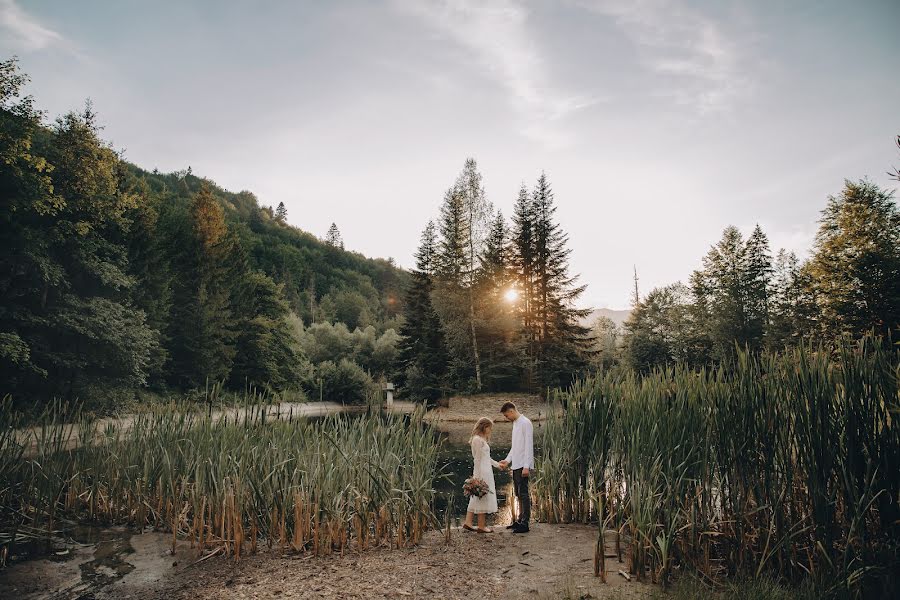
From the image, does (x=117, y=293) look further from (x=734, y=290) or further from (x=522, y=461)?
(x=734, y=290)

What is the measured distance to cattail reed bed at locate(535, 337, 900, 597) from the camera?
405 centimetres

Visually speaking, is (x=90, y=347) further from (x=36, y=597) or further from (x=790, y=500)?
(x=790, y=500)

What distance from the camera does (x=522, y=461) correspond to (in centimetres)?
705

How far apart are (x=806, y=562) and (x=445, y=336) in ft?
93.9

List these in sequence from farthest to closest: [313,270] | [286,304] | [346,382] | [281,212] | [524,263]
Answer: [281,212] → [313,270] → [286,304] → [346,382] → [524,263]

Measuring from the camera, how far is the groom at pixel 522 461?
6922mm

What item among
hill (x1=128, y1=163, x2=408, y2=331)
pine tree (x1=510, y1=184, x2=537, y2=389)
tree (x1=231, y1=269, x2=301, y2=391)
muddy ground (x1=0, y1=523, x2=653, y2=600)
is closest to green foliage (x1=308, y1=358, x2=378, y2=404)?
tree (x1=231, y1=269, x2=301, y2=391)

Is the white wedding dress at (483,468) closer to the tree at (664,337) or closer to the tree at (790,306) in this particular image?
the tree at (790,306)

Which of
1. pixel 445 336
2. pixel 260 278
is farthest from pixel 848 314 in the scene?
pixel 260 278

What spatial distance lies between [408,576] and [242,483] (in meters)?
2.37

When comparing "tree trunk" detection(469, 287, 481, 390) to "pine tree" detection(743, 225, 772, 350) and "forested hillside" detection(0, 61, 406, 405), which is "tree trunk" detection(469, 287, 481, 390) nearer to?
"forested hillside" detection(0, 61, 406, 405)

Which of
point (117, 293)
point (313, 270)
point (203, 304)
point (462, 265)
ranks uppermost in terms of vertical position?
point (313, 270)

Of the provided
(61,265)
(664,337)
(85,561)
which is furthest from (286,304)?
(85,561)

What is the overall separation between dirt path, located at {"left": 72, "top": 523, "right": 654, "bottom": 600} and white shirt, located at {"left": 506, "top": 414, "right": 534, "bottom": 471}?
112cm
